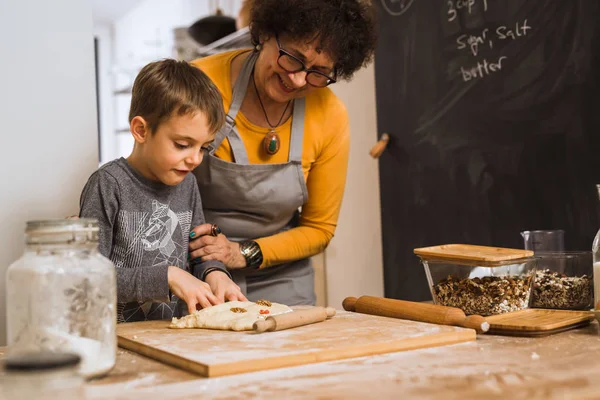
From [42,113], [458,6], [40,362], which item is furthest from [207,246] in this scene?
[458,6]

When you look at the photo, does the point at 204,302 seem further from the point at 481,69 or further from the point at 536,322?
the point at 481,69

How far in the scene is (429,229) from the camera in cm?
254

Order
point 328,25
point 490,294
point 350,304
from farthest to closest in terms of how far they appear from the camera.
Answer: point 328,25 < point 350,304 < point 490,294

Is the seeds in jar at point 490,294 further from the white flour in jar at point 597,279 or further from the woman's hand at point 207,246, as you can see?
the woman's hand at point 207,246

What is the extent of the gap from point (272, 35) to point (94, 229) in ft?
3.24

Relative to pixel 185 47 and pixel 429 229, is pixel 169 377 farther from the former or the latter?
pixel 185 47

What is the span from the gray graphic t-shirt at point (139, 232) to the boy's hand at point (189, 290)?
0.05ft

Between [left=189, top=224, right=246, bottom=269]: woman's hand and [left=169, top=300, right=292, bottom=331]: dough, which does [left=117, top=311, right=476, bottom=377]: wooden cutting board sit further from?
[left=189, top=224, right=246, bottom=269]: woman's hand

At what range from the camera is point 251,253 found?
175 cm

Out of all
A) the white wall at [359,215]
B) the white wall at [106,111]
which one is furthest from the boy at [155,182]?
the white wall at [106,111]

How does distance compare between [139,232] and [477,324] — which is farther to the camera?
[139,232]

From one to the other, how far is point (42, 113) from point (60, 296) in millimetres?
866

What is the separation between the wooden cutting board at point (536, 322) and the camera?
1126 mm

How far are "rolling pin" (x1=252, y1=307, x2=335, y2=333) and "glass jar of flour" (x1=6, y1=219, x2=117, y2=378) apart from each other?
0.33 metres
